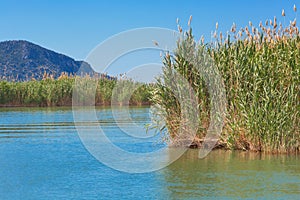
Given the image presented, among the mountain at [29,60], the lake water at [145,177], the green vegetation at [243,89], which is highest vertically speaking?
the mountain at [29,60]

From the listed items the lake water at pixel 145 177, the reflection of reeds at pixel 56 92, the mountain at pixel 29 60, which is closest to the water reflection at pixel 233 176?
the lake water at pixel 145 177

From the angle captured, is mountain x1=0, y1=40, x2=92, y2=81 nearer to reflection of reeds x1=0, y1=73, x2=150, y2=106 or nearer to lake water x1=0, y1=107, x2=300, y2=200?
reflection of reeds x1=0, y1=73, x2=150, y2=106

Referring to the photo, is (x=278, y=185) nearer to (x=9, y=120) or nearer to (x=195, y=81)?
(x=195, y=81)

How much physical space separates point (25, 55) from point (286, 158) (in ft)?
324

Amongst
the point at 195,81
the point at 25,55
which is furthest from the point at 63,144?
the point at 25,55

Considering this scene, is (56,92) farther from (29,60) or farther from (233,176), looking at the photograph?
(29,60)

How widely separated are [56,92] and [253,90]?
1918 centimetres

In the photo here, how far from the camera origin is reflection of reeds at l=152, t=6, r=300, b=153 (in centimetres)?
988

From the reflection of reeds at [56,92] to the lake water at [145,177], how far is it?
1632cm

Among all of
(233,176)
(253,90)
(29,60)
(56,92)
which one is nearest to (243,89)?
(253,90)

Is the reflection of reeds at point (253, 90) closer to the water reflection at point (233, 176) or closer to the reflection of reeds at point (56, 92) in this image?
the water reflection at point (233, 176)

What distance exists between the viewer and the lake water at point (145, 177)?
280 inches

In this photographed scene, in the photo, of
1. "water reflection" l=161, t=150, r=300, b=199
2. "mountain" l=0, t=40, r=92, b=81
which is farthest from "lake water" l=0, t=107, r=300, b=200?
"mountain" l=0, t=40, r=92, b=81

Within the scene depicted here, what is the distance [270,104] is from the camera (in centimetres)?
991
